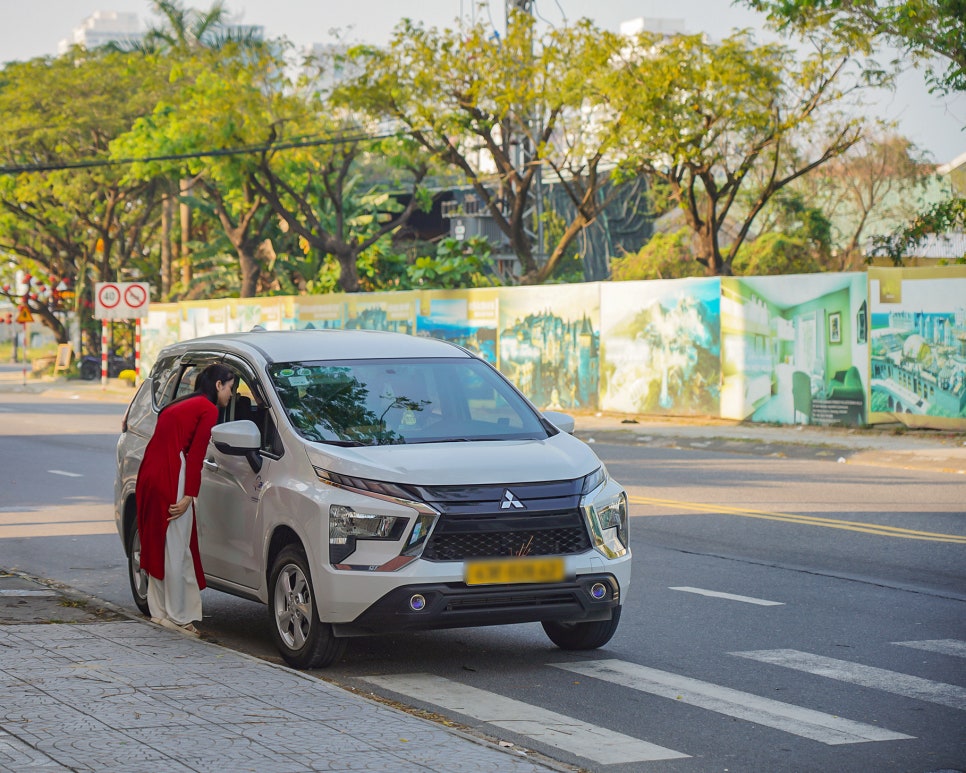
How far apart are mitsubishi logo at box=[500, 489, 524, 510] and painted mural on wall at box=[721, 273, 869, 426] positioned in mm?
16210

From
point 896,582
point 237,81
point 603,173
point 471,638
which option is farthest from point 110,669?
point 603,173

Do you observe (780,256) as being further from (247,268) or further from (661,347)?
(661,347)

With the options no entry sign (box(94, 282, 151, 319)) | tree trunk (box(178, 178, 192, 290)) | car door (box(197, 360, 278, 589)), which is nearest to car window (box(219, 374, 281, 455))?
car door (box(197, 360, 278, 589))

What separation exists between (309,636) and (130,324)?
48819 millimetres

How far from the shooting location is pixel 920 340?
2156cm

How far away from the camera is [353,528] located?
276 inches

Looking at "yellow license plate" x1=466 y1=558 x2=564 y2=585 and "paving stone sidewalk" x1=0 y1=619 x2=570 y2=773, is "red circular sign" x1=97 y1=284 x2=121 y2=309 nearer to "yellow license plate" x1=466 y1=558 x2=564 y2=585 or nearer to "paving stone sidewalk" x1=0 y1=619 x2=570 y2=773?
"paving stone sidewalk" x1=0 y1=619 x2=570 y2=773

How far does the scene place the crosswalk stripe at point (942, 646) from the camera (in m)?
7.81

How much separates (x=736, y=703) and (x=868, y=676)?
2.94 ft

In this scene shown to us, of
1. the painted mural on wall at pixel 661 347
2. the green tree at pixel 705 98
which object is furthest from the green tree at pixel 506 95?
the painted mural on wall at pixel 661 347

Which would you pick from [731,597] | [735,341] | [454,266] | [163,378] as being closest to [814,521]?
[731,597]

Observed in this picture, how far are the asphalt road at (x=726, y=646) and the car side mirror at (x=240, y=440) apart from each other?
3.54 feet

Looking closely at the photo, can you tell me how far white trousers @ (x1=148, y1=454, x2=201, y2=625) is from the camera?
8172mm

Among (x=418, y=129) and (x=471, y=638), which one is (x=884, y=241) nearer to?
(x=418, y=129)
